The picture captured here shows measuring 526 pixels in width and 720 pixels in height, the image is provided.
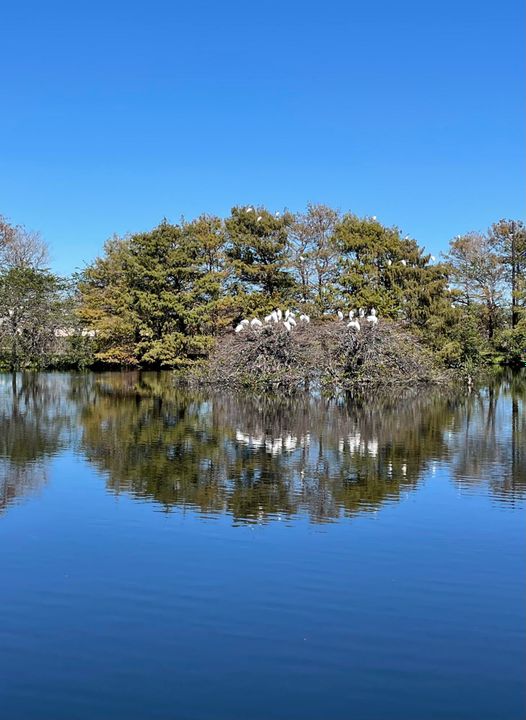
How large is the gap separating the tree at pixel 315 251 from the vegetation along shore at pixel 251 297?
0.16ft

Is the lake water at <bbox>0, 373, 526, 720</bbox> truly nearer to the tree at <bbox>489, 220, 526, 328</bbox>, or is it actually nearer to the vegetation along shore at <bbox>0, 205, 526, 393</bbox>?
the vegetation along shore at <bbox>0, 205, 526, 393</bbox>

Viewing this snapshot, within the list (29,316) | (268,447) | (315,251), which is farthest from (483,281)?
(268,447)

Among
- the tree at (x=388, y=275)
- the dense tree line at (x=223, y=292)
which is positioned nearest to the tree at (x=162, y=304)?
the dense tree line at (x=223, y=292)

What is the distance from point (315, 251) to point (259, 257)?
8.85ft

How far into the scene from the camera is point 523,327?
32.5 m

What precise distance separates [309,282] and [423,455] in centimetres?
2335

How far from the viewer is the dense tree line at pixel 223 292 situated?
2723cm

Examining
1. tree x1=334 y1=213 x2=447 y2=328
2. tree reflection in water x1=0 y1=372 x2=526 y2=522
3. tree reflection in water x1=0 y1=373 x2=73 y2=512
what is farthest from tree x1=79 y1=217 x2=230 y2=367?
tree reflection in water x1=0 y1=372 x2=526 y2=522

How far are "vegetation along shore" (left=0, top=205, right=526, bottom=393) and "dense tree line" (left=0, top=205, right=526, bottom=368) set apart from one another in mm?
54

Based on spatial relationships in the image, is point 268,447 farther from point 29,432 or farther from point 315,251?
point 315,251

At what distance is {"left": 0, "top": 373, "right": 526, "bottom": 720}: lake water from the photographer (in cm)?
339

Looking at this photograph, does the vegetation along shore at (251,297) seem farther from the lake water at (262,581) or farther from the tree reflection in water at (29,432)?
the lake water at (262,581)

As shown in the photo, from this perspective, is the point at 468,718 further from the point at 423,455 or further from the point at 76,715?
the point at 423,455

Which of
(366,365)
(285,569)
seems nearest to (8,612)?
(285,569)
